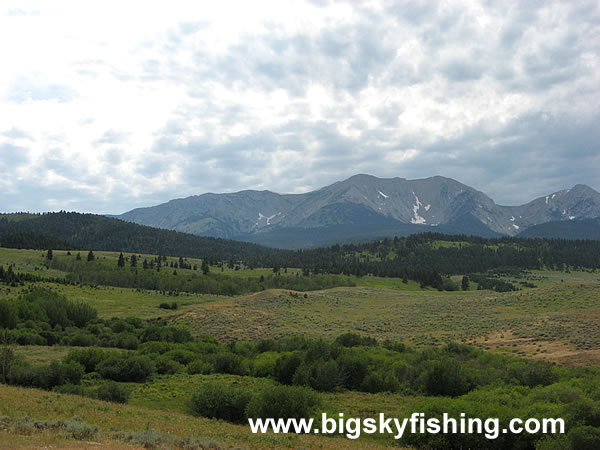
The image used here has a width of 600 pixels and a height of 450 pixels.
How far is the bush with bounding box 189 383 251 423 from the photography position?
24.8 metres

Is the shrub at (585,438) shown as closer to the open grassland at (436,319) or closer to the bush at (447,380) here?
the bush at (447,380)

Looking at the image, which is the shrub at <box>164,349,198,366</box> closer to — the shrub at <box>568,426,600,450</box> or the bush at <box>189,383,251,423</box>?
the bush at <box>189,383,251,423</box>

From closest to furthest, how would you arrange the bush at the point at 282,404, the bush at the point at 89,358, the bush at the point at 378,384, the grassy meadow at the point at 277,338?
the grassy meadow at the point at 277,338, the bush at the point at 282,404, the bush at the point at 378,384, the bush at the point at 89,358

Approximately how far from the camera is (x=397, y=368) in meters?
35.3

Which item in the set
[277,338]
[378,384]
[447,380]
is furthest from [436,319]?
[447,380]

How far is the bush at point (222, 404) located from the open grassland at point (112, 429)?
1.23 m

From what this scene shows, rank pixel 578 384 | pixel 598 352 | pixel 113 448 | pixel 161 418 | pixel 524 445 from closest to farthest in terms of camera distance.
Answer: pixel 113 448 < pixel 524 445 < pixel 161 418 < pixel 578 384 < pixel 598 352

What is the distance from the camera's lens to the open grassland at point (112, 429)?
1413 centimetres

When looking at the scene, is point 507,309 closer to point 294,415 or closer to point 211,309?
point 211,309

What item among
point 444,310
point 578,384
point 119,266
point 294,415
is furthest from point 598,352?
point 119,266

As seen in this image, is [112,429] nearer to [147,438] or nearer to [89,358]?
[147,438]

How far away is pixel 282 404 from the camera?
72.8 ft

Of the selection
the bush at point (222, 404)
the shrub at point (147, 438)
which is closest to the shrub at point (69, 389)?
the bush at point (222, 404)

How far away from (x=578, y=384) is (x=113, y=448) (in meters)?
26.0
